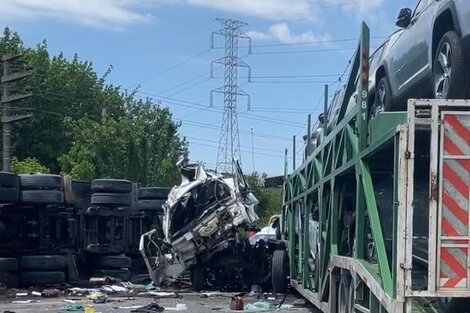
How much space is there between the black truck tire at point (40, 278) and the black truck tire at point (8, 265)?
23cm

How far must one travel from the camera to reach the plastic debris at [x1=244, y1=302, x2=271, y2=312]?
11.6 metres

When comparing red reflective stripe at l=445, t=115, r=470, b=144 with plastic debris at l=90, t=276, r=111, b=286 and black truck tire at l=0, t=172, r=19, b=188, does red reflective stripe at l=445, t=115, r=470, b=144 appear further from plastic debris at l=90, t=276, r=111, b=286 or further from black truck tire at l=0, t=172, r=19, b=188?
plastic debris at l=90, t=276, r=111, b=286

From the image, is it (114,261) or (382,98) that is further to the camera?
(114,261)

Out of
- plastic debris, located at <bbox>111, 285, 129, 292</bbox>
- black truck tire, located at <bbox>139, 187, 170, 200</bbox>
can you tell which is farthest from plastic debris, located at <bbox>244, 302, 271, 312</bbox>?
black truck tire, located at <bbox>139, 187, 170, 200</bbox>

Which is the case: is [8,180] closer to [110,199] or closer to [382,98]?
[110,199]

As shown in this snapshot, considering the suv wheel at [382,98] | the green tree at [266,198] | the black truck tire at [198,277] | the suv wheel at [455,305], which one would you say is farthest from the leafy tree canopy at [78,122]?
the suv wheel at [455,305]

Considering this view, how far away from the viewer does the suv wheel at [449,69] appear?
617 centimetres

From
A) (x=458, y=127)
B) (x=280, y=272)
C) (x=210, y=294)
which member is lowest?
(x=210, y=294)

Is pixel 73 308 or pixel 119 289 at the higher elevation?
pixel 73 308

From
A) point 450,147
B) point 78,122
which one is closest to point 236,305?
point 450,147

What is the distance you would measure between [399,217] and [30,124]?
45.4 metres

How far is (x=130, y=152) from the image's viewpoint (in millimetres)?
29438

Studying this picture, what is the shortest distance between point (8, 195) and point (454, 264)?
447 inches

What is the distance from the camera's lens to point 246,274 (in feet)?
48.9
